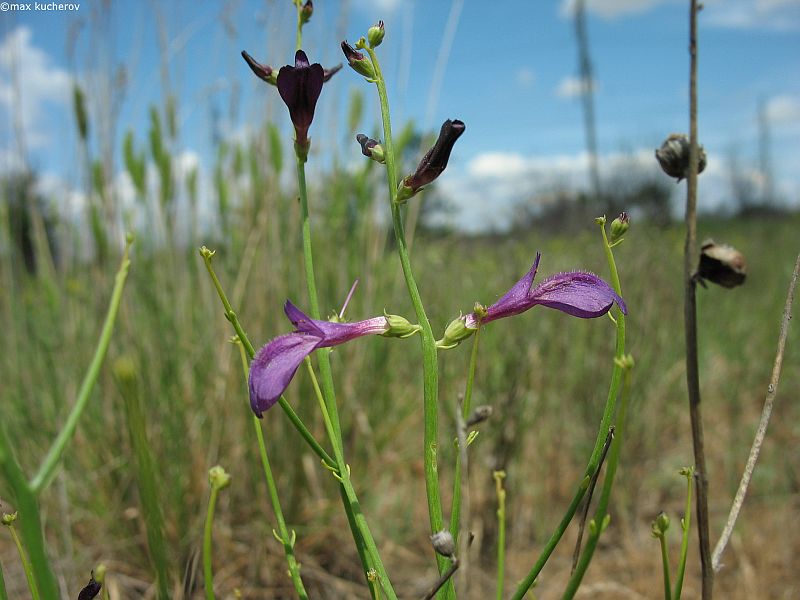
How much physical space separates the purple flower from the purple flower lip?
12cm

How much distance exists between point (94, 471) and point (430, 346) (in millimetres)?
1559

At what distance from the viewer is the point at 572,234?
4.05 m

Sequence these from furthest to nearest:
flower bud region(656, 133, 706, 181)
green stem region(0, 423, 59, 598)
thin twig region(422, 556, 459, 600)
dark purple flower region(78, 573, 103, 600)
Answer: flower bud region(656, 133, 706, 181) < dark purple flower region(78, 573, 103, 600) < thin twig region(422, 556, 459, 600) < green stem region(0, 423, 59, 598)

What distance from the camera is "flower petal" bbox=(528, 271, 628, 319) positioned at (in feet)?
1.66

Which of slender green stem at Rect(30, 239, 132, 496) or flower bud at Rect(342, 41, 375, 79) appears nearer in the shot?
slender green stem at Rect(30, 239, 132, 496)

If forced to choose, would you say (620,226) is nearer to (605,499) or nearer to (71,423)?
(605,499)

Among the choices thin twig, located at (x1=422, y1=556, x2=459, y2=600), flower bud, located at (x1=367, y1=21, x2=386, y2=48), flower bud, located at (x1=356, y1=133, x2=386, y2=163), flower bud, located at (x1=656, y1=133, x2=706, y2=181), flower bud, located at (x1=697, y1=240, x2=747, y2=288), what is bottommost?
thin twig, located at (x1=422, y1=556, x2=459, y2=600)

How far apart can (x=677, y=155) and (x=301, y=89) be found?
1.37ft

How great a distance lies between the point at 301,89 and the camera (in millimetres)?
564

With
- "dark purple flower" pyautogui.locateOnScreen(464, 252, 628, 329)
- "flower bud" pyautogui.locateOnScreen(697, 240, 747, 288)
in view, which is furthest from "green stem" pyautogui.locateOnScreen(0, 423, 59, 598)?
"flower bud" pyautogui.locateOnScreen(697, 240, 747, 288)

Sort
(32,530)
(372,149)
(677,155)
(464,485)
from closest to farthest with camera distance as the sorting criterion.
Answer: (32,530)
(464,485)
(372,149)
(677,155)

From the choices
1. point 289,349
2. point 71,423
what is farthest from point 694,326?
point 71,423

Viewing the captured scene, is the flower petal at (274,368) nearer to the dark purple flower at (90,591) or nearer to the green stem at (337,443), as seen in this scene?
the green stem at (337,443)

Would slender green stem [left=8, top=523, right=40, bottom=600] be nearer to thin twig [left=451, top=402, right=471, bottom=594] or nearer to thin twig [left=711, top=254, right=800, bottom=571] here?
thin twig [left=451, top=402, right=471, bottom=594]
